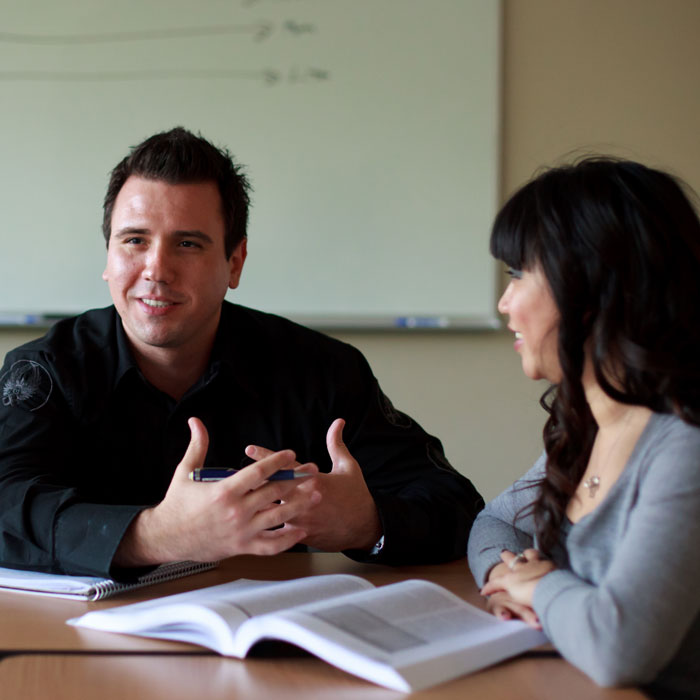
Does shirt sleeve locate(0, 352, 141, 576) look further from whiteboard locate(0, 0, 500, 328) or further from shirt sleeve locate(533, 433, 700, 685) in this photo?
whiteboard locate(0, 0, 500, 328)

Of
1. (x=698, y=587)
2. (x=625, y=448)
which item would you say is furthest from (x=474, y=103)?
(x=698, y=587)

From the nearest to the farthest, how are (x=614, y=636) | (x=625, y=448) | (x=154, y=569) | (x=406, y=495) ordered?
(x=614, y=636) → (x=625, y=448) → (x=154, y=569) → (x=406, y=495)

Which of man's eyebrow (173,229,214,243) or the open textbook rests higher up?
man's eyebrow (173,229,214,243)

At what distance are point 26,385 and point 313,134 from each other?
1.34 m

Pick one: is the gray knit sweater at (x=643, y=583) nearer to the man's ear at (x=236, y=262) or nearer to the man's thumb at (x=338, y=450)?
the man's thumb at (x=338, y=450)

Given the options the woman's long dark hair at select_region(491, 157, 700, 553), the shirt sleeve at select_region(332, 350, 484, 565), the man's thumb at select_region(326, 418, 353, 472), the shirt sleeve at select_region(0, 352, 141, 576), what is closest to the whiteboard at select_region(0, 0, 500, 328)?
the shirt sleeve at select_region(332, 350, 484, 565)

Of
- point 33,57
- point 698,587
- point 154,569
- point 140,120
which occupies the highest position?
point 33,57

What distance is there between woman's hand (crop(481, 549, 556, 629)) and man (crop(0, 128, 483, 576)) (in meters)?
0.29

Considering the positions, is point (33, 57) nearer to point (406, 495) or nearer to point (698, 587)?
point (406, 495)

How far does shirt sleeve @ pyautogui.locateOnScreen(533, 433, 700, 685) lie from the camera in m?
0.79

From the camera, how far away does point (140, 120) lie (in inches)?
99.6

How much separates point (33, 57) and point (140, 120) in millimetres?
361

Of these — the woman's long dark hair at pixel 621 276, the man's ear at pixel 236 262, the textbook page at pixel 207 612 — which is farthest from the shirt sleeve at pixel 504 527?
the man's ear at pixel 236 262

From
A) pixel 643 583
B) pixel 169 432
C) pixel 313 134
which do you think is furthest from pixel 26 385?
pixel 313 134
